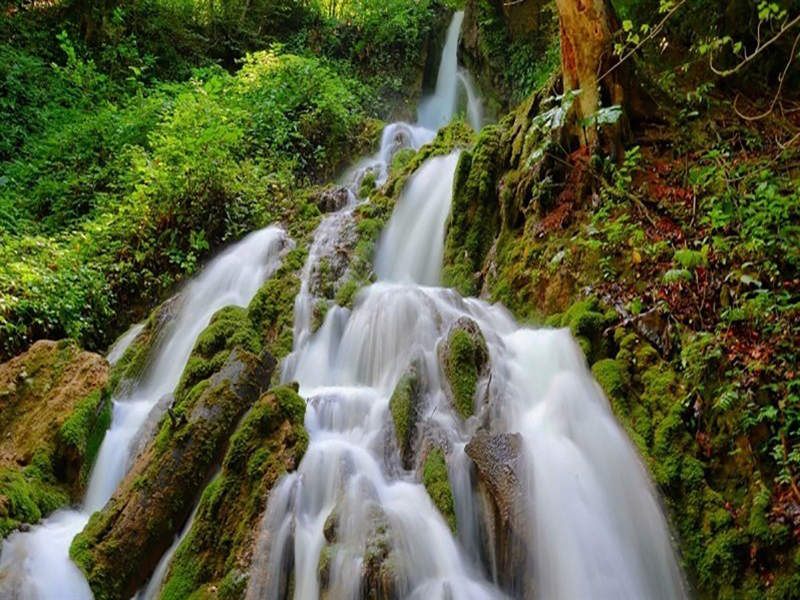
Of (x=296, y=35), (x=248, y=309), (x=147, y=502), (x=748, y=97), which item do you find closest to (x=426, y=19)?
(x=296, y=35)

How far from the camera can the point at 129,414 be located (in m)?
6.11

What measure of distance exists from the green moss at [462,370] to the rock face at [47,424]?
3.70 meters

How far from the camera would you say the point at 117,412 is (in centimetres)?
612

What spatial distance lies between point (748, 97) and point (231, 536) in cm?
804

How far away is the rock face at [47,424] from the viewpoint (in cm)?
490


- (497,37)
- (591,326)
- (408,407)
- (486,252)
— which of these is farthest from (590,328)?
(497,37)

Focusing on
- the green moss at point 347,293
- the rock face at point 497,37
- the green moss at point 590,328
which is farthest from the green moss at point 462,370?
→ the rock face at point 497,37

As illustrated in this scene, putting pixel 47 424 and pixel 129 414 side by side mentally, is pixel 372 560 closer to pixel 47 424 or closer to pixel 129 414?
pixel 129 414

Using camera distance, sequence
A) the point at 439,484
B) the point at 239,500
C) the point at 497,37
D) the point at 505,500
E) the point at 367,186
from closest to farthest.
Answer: the point at 505,500 < the point at 439,484 < the point at 239,500 < the point at 367,186 < the point at 497,37

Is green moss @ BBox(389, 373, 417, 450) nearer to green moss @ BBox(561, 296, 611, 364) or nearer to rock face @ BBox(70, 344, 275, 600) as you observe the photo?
rock face @ BBox(70, 344, 275, 600)

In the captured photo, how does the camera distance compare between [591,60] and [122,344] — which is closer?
[591,60]

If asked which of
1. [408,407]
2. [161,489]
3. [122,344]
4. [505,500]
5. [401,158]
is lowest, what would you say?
[505,500]

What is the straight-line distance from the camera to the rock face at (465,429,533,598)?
3.94m

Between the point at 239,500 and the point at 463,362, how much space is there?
2.32 metres
